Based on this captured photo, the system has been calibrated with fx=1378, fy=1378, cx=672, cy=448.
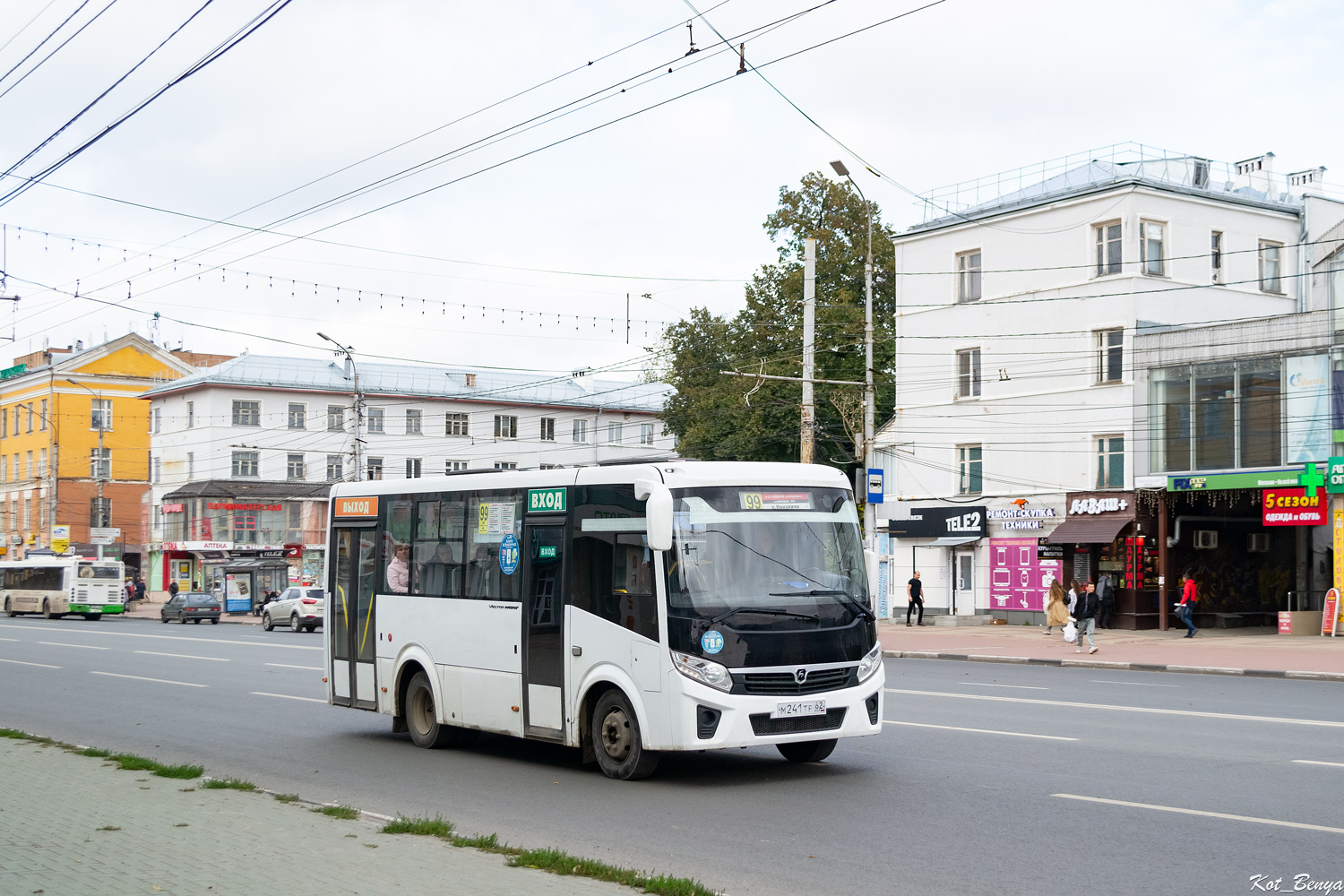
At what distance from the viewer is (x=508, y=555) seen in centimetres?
1306

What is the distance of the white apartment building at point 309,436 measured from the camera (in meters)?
76.3

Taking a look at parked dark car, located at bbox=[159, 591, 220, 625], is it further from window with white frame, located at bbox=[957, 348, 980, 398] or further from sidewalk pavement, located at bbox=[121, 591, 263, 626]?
window with white frame, located at bbox=[957, 348, 980, 398]

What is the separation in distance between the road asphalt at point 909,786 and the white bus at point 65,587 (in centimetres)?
4755

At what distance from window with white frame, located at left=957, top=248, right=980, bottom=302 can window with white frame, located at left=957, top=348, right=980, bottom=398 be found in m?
1.79

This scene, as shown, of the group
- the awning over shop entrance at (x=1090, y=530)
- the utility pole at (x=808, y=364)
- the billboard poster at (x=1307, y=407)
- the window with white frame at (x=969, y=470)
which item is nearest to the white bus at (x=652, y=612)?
the utility pole at (x=808, y=364)

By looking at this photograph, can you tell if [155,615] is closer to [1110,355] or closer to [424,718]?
[1110,355]

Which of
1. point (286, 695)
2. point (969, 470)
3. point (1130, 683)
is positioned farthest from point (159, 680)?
point (969, 470)

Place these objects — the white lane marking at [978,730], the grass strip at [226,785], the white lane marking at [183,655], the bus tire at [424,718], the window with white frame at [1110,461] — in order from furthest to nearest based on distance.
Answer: the window with white frame at [1110,461] < the white lane marking at [183,655] < the white lane marking at [978,730] < the bus tire at [424,718] < the grass strip at [226,785]

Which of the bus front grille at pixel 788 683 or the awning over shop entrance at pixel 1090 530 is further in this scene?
the awning over shop entrance at pixel 1090 530

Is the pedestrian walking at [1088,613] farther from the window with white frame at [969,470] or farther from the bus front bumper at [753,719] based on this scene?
the bus front bumper at [753,719]

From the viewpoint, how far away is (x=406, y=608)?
1445 cm

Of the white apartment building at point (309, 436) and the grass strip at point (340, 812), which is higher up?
the white apartment building at point (309, 436)

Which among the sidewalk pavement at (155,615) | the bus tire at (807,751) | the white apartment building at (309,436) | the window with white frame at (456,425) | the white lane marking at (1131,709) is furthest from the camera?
the window with white frame at (456,425)

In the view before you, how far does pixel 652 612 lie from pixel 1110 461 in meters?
32.7
